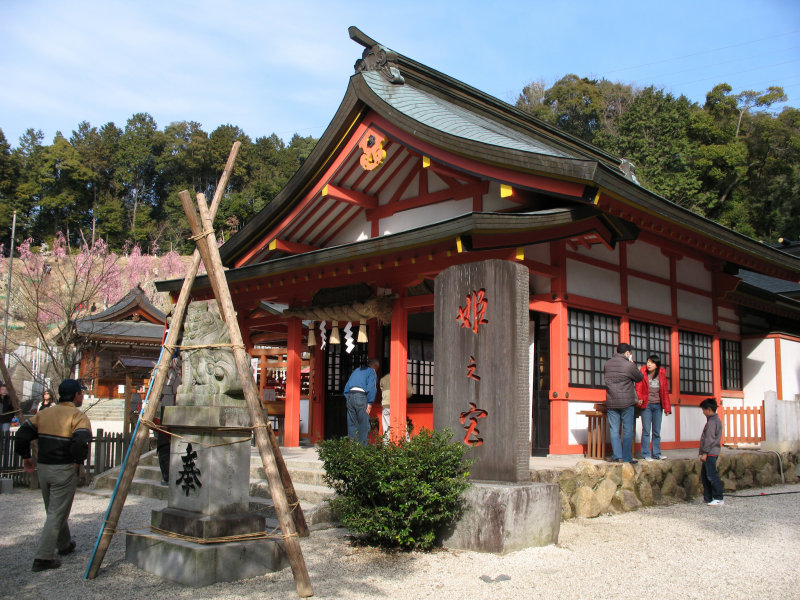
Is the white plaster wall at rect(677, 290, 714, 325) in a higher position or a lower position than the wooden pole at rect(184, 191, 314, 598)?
higher

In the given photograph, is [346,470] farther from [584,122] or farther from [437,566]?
[584,122]

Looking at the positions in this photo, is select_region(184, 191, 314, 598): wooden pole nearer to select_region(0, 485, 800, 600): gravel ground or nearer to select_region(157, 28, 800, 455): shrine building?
select_region(0, 485, 800, 600): gravel ground

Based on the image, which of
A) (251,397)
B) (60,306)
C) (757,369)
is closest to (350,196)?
(251,397)

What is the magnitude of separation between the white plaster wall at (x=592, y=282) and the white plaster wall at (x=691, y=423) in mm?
3009

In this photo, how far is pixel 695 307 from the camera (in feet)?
42.3

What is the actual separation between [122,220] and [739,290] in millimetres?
64002

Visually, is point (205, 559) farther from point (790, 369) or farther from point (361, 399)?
point (790, 369)

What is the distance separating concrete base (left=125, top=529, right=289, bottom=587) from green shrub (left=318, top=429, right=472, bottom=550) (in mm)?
903

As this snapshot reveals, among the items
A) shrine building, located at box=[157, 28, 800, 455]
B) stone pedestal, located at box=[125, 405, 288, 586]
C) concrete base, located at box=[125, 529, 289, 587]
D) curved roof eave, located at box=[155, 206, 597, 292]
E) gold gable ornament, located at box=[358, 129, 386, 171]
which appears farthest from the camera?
gold gable ornament, located at box=[358, 129, 386, 171]

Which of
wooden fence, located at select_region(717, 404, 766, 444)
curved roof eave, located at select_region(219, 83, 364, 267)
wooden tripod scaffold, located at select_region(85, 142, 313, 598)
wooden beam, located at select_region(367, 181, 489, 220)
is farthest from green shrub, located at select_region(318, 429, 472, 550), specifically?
wooden fence, located at select_region(717, 404, 766, 444)

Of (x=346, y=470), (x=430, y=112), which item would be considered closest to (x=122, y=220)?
(x=430, y=112)

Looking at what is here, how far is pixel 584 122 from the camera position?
48344 millimetres

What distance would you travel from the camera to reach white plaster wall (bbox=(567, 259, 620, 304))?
10.1 meters

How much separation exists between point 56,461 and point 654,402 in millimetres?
7744
